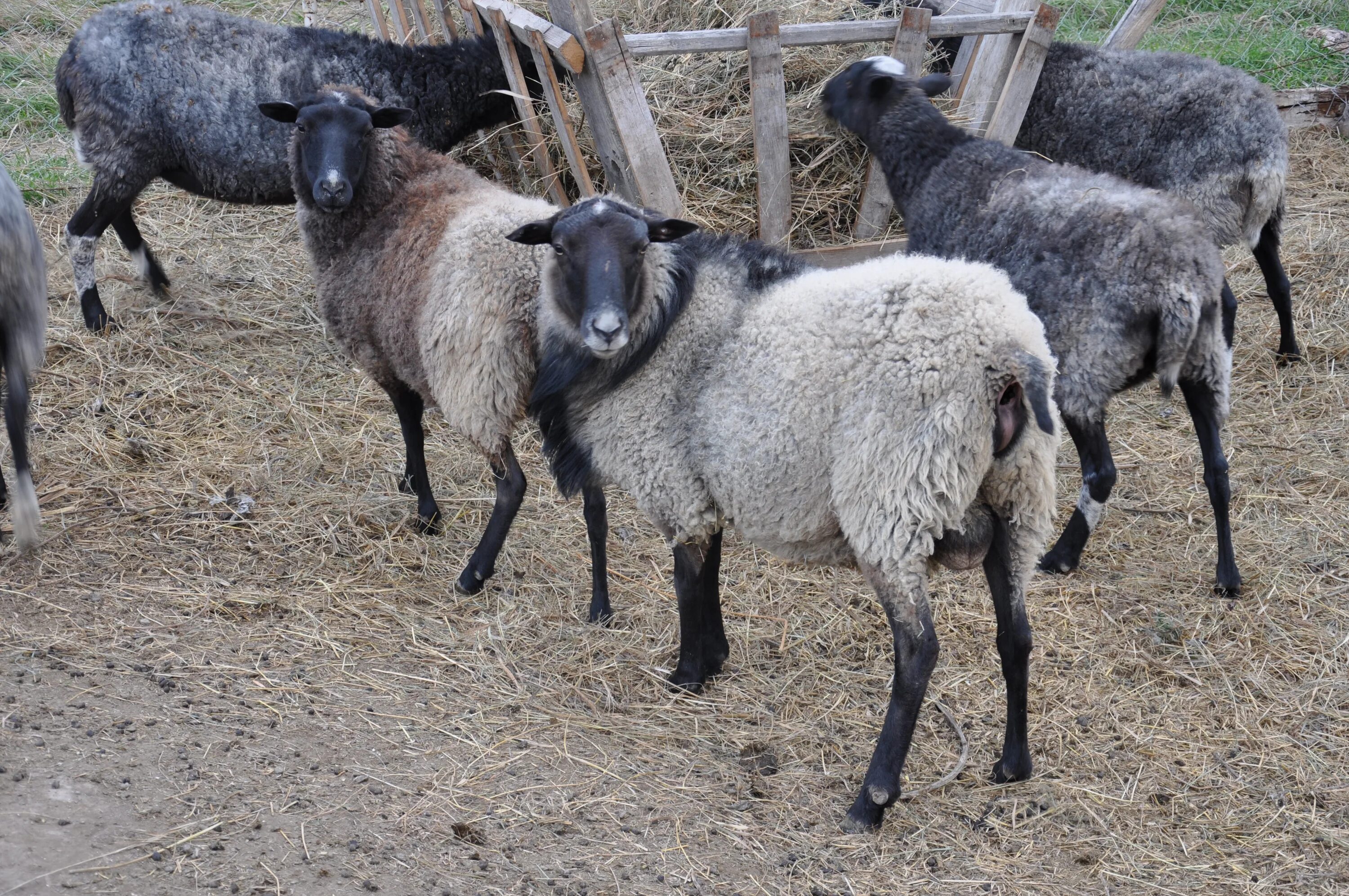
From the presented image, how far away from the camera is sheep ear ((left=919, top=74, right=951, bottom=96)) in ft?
19.1

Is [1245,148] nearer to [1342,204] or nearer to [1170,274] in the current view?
[1170,274]

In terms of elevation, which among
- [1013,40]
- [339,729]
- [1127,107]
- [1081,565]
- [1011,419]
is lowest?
[1081,565]

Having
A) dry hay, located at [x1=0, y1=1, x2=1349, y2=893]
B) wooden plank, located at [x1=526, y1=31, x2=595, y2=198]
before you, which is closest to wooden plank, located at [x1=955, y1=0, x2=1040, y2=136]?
dry hay, located at [x1=0, y1=1, x2=1349, y2=893]

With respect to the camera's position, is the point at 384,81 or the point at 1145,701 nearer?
the point at 1145,701

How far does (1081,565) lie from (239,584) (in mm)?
3736

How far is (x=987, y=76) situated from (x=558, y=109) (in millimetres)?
2435

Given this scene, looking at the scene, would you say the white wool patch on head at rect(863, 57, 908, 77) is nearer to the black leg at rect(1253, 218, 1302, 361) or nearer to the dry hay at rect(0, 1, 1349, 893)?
the dry hay at rect(0, 1, 1349, 893)

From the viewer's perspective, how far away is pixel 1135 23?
770cm

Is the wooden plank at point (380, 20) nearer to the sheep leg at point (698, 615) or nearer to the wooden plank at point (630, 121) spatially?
the wooden plank at point (630, 121)

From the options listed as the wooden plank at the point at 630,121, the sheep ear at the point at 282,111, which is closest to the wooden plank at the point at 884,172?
the wooden plank at the point at 630,121

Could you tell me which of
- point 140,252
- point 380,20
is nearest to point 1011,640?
point 140,252

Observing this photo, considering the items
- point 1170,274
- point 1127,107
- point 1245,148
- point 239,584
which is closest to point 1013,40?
point 1127,107

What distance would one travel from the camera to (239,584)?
15.6 feet

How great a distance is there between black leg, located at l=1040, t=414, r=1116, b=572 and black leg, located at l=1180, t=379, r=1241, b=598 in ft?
1.25
